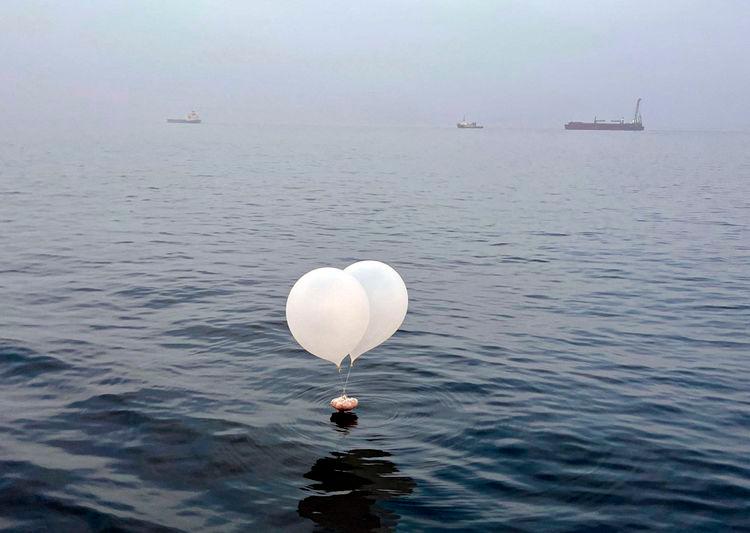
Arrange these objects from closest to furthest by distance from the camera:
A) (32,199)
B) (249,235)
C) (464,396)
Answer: (464,396), (249,235), (32,199)

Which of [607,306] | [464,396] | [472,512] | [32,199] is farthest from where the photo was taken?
[32,199]

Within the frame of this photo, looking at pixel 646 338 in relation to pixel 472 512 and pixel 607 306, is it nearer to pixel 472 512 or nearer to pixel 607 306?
pixel 607 306

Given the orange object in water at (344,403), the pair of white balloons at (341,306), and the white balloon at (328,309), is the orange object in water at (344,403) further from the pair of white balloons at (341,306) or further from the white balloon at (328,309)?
the white balloon at (328,309)

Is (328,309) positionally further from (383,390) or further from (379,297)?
(383,390)

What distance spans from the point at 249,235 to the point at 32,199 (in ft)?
59.9

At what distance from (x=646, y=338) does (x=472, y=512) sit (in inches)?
380

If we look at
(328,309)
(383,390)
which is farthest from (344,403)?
(328,309)

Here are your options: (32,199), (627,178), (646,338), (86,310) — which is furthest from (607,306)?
(627,178)

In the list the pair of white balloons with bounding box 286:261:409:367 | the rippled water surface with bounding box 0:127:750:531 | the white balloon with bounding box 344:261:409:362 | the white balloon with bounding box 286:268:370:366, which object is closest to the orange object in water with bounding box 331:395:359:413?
the rippled water surface with bounding box 0:127:750:531

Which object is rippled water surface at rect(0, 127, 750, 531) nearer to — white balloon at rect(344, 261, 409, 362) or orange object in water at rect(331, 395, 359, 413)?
orange object in water at rect(331, 395, 359, 413)

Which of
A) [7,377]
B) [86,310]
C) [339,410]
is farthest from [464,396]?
[86,310]

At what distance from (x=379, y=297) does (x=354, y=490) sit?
9.70ft

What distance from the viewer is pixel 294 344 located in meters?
15.5

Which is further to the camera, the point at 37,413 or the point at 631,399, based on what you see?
the point at 631,399
